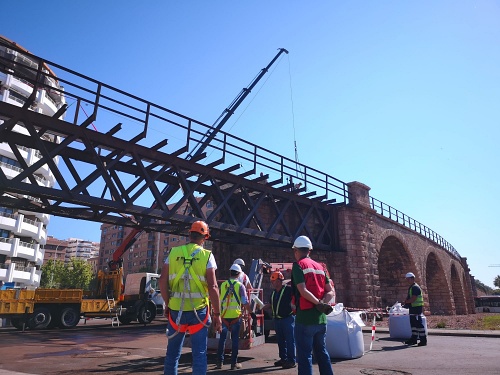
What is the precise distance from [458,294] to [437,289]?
34.5ft

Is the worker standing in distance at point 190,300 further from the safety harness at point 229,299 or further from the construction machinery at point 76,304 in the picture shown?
the construction machinery at point 76,304

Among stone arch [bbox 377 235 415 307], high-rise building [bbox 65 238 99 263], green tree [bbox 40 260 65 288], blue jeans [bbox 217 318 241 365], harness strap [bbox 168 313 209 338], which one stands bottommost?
blue jeans [bbox 217 318 241 365]

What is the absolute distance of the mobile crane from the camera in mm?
15141

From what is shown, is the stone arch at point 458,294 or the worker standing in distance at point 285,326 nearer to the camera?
the worker standing in distance at point 285,326

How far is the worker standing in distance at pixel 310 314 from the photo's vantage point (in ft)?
12.6

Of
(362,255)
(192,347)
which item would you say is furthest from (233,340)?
(362,255)

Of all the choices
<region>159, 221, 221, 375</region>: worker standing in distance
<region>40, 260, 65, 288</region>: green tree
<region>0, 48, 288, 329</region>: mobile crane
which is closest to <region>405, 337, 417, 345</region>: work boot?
<region>159, 221, 221, 375</region>: worker standing in distance

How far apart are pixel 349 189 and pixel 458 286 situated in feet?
98.6

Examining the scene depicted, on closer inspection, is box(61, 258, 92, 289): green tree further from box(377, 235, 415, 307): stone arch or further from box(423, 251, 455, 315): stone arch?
box(377, 235, 415, 307): stone arch

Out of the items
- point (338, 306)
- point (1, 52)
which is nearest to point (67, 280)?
point (1, 52)

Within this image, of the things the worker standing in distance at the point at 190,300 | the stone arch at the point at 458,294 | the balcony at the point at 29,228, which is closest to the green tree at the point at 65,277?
the balcony at the point at 29,228

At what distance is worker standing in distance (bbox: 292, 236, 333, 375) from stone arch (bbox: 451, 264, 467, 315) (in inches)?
1655

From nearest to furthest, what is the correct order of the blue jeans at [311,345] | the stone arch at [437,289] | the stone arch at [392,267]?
the blue jeans at [311,345]
the stone arch at [392,267]
the stone arch at [437,289]

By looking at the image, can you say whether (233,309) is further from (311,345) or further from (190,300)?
(190,300)
